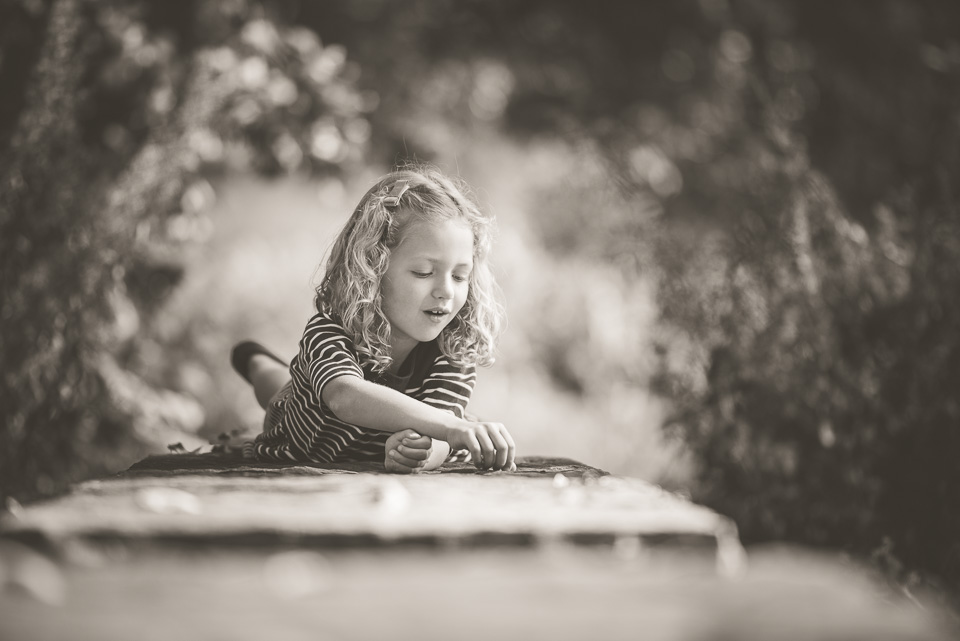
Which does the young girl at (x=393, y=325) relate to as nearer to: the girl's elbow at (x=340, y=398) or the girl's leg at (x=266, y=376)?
the girl's elbow at (x=340, y=398)

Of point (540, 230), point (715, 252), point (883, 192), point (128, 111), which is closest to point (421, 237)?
point (715, 252)

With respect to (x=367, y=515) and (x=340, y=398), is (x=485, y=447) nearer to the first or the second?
(x=340, y=398)

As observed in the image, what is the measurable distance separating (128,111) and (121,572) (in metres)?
3.75

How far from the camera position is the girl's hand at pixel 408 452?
2.11 metres

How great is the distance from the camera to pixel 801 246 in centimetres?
358

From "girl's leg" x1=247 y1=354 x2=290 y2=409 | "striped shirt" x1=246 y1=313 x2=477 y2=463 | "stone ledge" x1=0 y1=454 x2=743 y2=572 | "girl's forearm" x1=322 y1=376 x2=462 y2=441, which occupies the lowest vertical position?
"stone ledge" x1=0 y1=454 x2=743 y2=572

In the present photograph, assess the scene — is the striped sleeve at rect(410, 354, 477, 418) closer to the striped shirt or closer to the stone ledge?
the striped shirt

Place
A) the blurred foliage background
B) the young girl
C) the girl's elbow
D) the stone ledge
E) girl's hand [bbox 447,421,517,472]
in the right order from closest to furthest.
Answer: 1. the stone ledge
2. girl's hand [bbox 447,421,517,472]
3. the girl's elbow
4. the young girl
5. the blurred foliage background

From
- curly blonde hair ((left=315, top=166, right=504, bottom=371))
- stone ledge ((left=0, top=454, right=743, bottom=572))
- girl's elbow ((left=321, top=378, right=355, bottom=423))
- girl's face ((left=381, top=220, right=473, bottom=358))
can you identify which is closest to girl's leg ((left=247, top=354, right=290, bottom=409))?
curly blonde hair ((left=315, top=166, right=504, bottom=371))

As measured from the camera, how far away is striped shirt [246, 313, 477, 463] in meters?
2.45

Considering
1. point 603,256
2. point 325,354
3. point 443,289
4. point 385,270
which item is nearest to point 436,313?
point 443,289

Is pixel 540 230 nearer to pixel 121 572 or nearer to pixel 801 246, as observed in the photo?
pixel 801 246

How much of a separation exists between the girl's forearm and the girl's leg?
1.22 m

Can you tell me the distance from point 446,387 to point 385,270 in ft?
1.19
